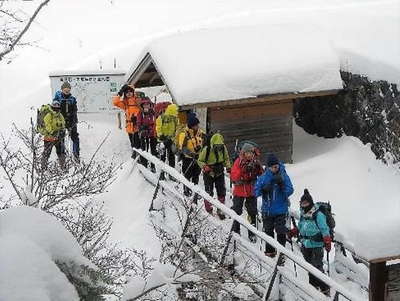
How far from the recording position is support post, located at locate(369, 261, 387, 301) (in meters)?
4.06

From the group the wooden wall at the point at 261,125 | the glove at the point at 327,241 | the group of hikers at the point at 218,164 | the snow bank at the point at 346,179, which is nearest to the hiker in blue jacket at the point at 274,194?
the group of hikers at the point at 218,164

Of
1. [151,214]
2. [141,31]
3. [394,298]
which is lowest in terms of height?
[151,214]

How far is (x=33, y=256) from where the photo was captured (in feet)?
11.1

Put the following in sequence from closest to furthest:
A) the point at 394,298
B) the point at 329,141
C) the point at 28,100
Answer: the point at 394,298 → the point at 329,141 → the point at 28,100

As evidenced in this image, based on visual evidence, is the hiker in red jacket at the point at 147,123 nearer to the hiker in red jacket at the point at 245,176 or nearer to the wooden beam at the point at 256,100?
the wooden beam at the point at 256,100

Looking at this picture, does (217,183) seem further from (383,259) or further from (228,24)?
(228,24)

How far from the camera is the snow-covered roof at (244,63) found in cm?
1220

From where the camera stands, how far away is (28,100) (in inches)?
728

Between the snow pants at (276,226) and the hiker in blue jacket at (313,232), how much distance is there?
0.45m

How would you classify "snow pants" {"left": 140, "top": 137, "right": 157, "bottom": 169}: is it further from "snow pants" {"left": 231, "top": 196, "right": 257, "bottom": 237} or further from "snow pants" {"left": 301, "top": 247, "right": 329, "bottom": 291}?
"snow pants" {"left": 301, "top": 247, "right": 329, "bottom": 291}

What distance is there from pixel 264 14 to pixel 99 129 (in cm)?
648

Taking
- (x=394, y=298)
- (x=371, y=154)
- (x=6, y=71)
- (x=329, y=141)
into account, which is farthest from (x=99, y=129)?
(x=394, y=298)

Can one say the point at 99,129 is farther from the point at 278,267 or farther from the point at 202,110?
the point at 278,267

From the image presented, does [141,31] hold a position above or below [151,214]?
above
